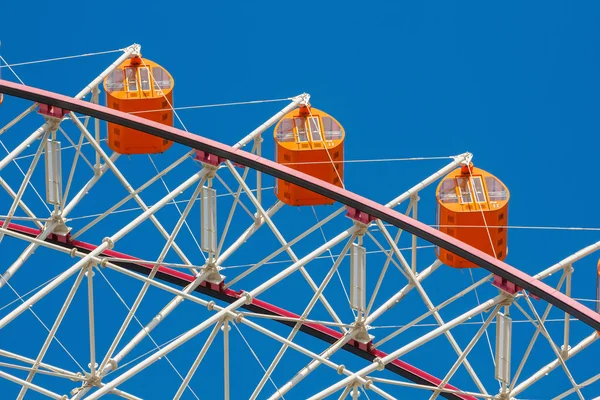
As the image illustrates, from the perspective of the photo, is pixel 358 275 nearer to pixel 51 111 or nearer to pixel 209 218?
pixel 209 218

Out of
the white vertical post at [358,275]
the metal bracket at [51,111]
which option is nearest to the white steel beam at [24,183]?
the metal bracket at [51,111]

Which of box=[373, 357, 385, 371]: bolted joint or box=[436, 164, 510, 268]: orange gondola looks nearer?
box=[436, 164, 510, 268]: orange gondola

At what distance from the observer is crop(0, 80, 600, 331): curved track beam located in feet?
126

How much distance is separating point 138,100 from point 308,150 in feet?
16.2

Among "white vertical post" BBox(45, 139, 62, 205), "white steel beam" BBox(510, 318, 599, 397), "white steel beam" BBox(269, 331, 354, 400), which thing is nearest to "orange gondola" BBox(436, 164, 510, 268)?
"white steel beam" BBox(510, 318, 599, 397)

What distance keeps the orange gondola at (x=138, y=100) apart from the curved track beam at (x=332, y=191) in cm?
255

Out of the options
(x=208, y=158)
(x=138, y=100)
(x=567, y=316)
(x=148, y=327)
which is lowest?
(x=567, y=316)

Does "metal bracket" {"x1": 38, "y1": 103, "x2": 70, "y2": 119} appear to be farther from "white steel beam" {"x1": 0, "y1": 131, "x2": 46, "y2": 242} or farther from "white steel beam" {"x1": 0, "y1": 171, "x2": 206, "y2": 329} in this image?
"white steel beam" {"x1": 0, "y1": 171, "x2": 206, "y2": 329}

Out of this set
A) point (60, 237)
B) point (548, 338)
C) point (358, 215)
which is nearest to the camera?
point (548, 338)

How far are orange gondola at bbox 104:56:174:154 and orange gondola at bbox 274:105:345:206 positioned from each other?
10.7 feet

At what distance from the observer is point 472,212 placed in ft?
139

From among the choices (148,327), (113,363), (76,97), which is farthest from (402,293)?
(76,97)

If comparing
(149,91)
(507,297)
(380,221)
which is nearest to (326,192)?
(380,221)

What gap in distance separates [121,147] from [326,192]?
745 centimetres
